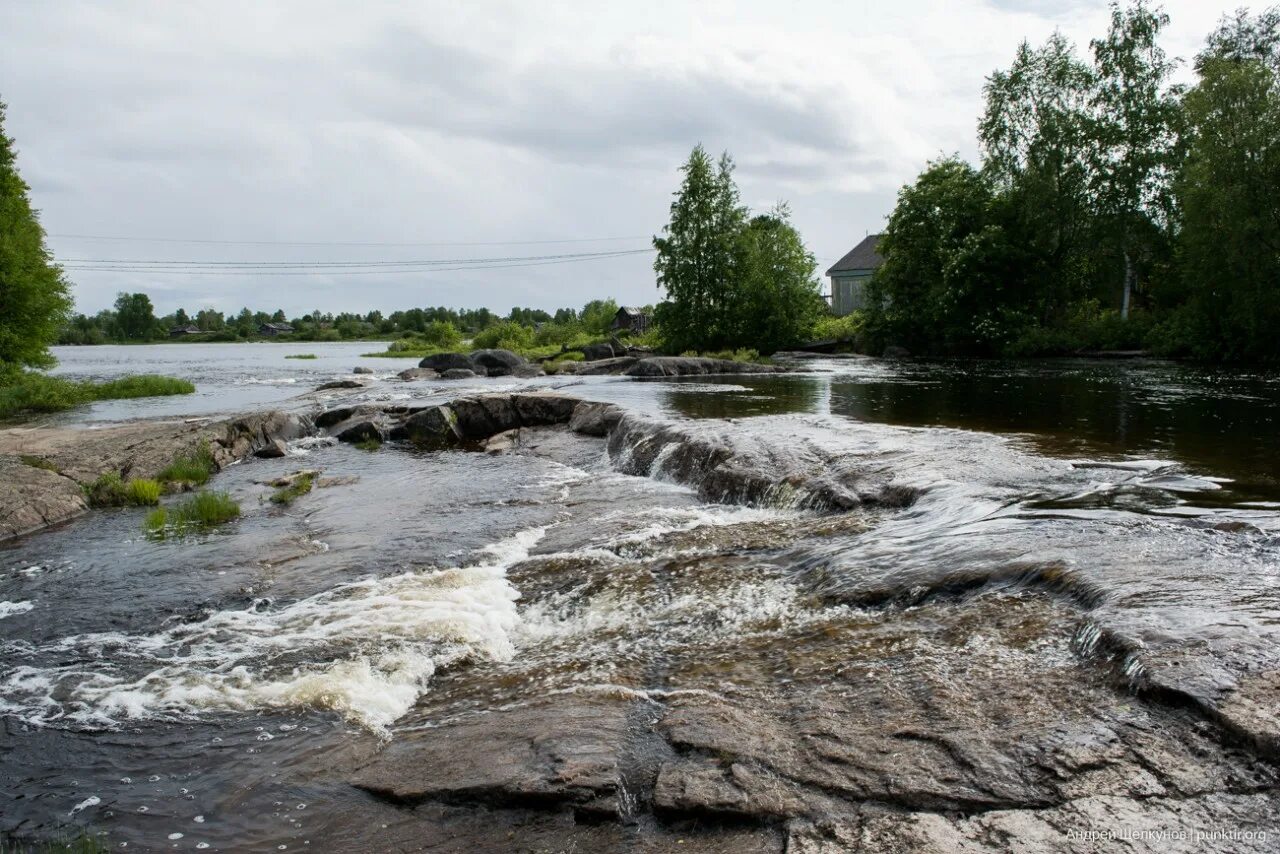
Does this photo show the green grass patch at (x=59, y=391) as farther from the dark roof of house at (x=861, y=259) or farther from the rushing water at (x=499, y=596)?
the dark roof of house at (x=861, y=259)

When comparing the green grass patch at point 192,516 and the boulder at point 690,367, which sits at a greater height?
the boulder at point 690,367

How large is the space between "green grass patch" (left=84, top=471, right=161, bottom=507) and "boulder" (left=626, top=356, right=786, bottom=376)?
85.5 ft

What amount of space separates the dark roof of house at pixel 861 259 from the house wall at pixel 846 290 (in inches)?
18.8

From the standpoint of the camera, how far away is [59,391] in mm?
28078

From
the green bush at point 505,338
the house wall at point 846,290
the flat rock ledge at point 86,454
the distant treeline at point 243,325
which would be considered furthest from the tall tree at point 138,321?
the flat rock ledge at point 86,454

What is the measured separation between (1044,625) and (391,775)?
4.32 m

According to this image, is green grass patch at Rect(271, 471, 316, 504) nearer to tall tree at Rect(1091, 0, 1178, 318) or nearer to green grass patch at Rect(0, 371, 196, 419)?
green grass patch at Rect(0, 371, 196, 419)

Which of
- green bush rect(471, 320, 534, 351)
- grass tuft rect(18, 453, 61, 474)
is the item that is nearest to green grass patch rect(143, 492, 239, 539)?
grass tuft rect(18, 453, 61, 474)

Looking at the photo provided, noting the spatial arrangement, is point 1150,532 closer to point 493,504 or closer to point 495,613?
point 495,613

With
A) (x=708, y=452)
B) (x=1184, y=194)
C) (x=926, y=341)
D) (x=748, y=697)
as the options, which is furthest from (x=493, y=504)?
(x=926, y=341)

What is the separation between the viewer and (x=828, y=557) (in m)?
7.96

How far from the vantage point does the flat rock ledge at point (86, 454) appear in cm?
1174

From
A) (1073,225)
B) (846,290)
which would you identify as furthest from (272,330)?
(1073,225)

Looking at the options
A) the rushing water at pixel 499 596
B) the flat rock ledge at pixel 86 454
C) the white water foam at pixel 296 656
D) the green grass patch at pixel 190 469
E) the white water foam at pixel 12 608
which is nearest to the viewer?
the rushing water at pixel 499 596
